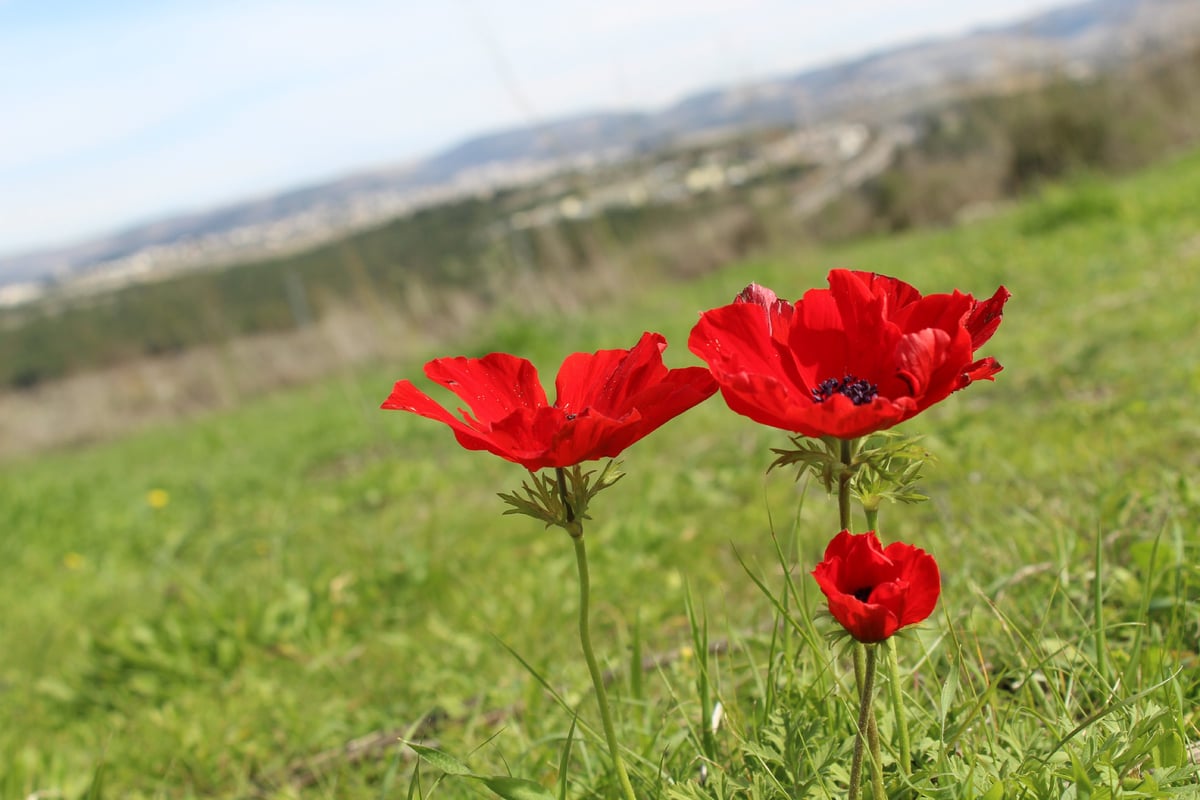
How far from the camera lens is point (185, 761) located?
2311mm

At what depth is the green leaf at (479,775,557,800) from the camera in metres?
1.00

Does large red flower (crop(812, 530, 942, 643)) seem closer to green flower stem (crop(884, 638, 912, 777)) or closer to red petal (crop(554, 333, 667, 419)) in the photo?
green flower stem (crop(884, 638, 912, 777))

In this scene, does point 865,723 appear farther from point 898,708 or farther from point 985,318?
point 985,318

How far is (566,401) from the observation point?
1068mm

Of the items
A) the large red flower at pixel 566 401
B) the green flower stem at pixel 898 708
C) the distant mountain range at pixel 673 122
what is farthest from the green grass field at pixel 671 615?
the distant mountain range at pixel 673 122

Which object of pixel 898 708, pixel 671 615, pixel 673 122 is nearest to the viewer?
pixel 898 708

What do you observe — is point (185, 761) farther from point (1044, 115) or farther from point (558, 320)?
point (1044, 115)

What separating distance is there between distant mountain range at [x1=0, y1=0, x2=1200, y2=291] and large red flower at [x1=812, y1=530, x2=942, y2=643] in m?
8.48

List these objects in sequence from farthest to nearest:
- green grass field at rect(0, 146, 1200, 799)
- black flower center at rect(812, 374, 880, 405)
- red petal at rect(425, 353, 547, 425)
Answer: green grass field at rect(0, 146, 1200, 799)
red petal at rect(425, 353, 547, 425)
black flower center at rect(812, 374, 880, 405)

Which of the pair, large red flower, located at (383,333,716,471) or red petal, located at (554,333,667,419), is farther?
red petal, located at (554,333,667,419)

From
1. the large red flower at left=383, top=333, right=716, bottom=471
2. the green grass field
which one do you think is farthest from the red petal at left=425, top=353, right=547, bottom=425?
the green grass field

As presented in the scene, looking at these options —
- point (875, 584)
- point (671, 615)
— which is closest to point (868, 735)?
point (875, 584)

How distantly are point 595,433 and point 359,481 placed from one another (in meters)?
4.39

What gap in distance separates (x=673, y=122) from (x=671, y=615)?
17.5m
